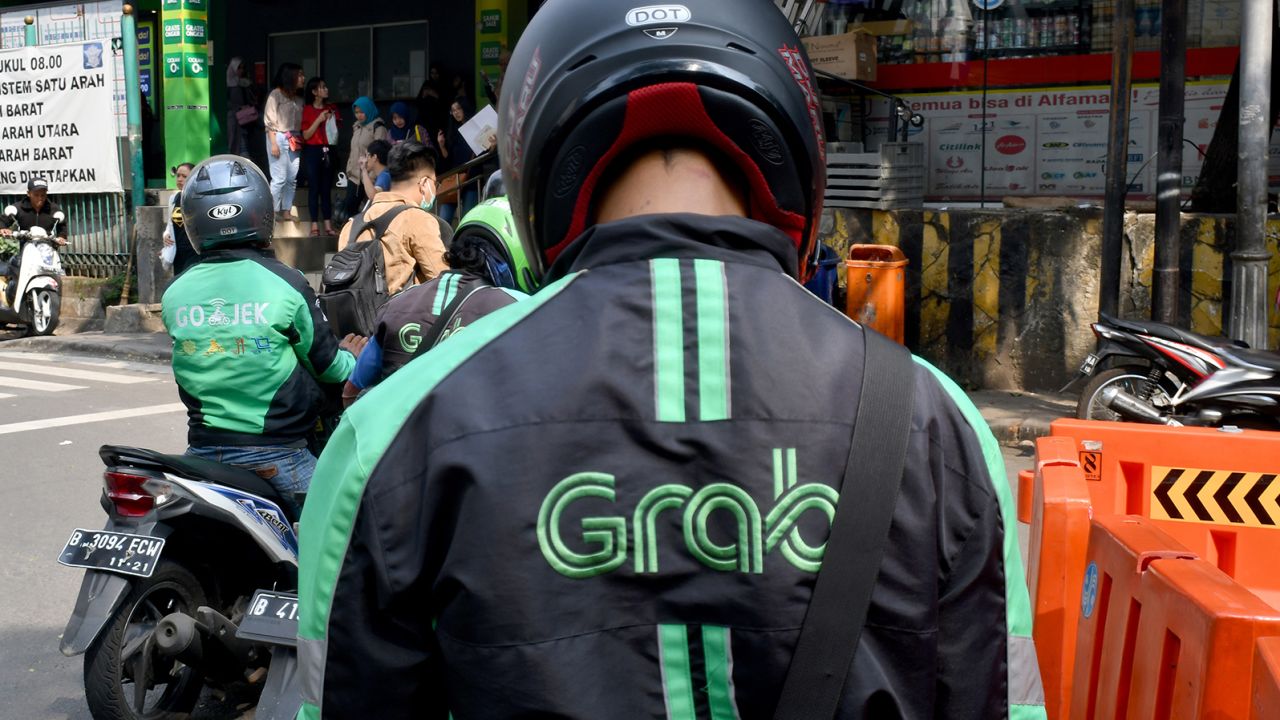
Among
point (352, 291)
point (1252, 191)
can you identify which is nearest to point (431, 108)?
point (1252, 191)

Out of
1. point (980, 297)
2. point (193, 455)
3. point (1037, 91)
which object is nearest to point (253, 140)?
point (1037, 91)

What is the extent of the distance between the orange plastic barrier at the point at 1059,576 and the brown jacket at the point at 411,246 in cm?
388

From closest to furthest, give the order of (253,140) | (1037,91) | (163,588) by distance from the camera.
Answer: (163,588)
(1037,91)
(253,140)

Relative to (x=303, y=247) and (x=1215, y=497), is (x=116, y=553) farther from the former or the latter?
(x=303, y=247)

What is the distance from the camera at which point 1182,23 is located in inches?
342

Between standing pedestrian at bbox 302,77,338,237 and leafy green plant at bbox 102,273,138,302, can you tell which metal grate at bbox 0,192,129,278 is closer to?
leafy green plant at bbox 102,273,138,302

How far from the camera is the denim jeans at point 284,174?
53.5 ft

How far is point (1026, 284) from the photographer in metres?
10.1

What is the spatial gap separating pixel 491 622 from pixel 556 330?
0.92 ft

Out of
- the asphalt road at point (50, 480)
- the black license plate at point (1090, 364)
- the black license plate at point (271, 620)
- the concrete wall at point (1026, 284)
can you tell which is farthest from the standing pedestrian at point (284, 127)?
the black license plate at point (271, 620)

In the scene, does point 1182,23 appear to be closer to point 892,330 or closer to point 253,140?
point 892,330

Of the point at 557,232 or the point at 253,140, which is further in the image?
the point at 253,140

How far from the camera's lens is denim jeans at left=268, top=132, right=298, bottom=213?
16312 millimetres

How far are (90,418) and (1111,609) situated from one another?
28.8 ft
